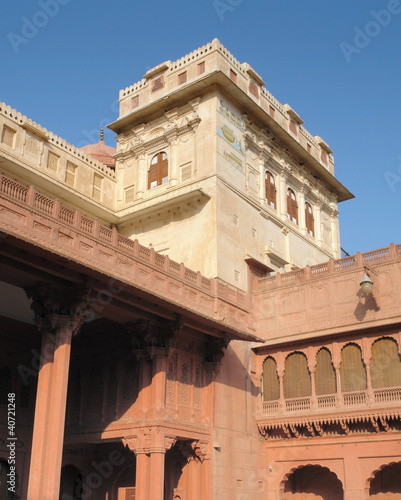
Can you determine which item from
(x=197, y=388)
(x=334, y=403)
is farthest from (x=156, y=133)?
(x=334, y=403)

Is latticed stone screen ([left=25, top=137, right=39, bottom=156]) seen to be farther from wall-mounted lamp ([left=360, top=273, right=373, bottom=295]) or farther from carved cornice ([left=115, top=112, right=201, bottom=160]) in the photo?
wall-mounted lamp ([left=360, top=273, right=373, bottom=295])

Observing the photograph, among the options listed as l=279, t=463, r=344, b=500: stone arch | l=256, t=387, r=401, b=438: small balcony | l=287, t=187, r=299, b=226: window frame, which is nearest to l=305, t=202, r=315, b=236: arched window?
l=287, t=187, r=299, b=226: window frame

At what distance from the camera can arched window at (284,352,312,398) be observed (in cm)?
2050

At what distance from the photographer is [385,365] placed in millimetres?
19047

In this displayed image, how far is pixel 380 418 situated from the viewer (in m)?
18.5

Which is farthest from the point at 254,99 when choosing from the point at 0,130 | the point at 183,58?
the point at 0,130

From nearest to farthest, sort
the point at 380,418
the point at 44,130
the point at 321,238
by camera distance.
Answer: the point at 380,418, the point at 44,130, the point at 321,238

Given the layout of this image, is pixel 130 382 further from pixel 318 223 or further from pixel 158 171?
pixel 318 223

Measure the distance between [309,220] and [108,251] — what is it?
15115 millimetres

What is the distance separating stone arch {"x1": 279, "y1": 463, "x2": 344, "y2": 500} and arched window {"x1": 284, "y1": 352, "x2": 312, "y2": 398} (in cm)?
240

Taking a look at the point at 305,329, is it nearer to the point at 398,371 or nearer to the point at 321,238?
the point at 398,371

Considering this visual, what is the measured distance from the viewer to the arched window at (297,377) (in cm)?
2050

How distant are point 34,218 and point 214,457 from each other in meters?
9.61

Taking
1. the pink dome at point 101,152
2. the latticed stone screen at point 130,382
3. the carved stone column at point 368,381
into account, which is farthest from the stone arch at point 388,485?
the pink dome at point 101,152
